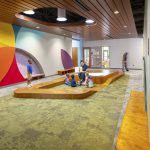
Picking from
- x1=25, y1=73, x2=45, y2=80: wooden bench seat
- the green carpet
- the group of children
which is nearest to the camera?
the green carpet

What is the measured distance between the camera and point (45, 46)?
12.2 m

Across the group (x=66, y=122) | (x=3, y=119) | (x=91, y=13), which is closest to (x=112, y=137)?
(x=66, y=122)

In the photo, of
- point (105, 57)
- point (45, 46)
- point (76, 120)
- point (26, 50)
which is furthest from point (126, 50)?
point (76, 120)

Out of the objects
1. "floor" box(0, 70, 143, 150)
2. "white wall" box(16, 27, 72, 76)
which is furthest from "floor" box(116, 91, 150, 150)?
"white wall" box(16, 27, 72, 76)

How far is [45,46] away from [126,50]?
9216 mm

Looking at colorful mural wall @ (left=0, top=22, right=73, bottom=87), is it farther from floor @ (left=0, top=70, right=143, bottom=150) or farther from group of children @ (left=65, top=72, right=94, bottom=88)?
floor @ (left=0, top=70, right=143, bottom=150)

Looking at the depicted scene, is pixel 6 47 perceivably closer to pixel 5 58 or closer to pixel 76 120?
pixel 5 58

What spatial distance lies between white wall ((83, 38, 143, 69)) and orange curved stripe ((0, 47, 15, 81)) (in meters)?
11.6

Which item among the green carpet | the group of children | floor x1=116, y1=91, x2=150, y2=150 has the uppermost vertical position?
the group of children

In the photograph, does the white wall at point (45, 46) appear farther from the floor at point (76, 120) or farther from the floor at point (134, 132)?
the floor at point (134, 132)

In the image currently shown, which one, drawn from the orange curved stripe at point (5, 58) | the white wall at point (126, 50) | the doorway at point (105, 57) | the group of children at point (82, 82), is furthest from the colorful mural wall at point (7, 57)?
the doorway at point (105, 57)

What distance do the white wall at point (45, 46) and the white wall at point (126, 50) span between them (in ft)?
17.1

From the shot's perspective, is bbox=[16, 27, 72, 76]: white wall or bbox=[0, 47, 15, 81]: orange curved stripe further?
bbox=[16, 27, 72, 76]: white wall

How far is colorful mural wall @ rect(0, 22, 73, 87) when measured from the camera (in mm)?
8836
